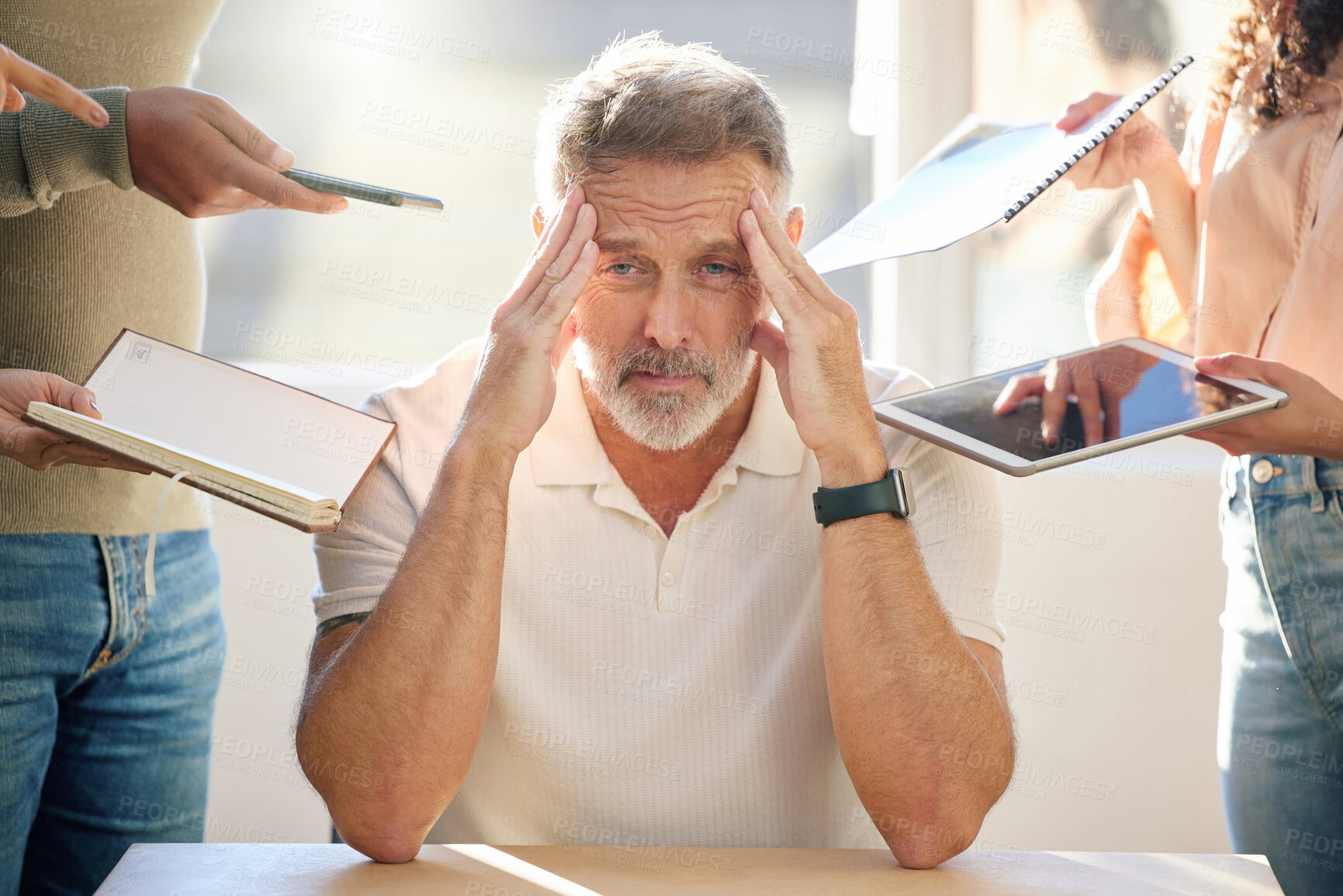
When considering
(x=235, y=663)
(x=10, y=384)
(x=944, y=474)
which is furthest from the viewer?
(x=235, y=663)

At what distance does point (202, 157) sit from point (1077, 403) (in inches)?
43.1

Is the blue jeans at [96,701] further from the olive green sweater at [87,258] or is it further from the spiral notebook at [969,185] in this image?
the spiral notebook at [969,185]

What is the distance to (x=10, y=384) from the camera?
1313mm

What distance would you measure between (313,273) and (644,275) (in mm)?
1595

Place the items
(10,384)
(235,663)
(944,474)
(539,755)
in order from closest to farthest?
(10,384)
(539,755)
(944,474)
(235,663)

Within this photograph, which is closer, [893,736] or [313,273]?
[893,736]

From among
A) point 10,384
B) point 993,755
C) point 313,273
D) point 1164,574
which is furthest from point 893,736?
point 313,273

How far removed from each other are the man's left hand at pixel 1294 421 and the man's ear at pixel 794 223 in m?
0.59

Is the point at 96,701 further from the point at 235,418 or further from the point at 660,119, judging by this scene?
the point at 660,119

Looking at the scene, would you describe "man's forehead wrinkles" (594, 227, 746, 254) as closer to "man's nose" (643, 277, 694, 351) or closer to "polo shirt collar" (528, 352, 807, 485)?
"man's nose" (643, 277, 694, 351)

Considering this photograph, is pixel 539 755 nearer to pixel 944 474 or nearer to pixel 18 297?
pixel 944 474

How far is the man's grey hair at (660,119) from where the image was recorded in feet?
5.12

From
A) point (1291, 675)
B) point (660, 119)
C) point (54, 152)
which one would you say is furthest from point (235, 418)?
point (1291, 675)

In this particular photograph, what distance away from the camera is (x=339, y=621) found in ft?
4.89
